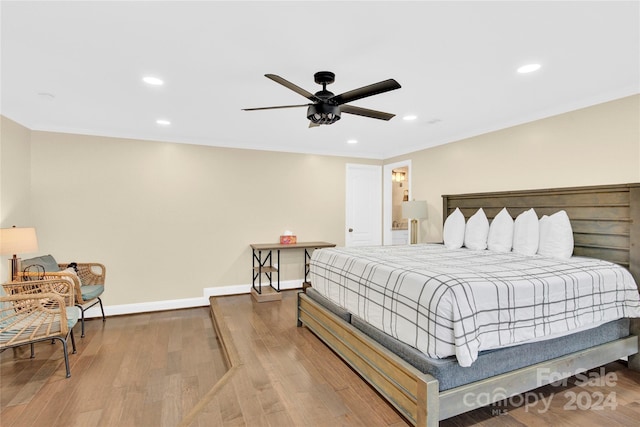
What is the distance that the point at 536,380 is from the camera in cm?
213

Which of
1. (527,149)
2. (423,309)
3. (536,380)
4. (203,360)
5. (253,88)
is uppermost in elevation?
(253,88)

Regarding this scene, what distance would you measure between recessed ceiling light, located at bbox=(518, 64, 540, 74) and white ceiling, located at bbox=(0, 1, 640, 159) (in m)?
0.06

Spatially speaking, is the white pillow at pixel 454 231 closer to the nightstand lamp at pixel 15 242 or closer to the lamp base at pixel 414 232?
the lamp base at pixel 414 232

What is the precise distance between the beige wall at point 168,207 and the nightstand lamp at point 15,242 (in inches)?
35.0

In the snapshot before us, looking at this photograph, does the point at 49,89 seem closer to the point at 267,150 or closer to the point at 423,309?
the point at 267,150

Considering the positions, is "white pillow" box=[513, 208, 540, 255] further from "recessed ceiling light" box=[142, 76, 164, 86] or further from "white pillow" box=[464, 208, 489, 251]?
"recessed ceiling light" box=[142, 76, 164, 86]

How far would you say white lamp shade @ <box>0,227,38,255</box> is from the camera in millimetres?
3102

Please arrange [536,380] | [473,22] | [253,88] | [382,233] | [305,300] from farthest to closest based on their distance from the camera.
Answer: [382,233], [305,300], [253,88], [536,380], [473,22]

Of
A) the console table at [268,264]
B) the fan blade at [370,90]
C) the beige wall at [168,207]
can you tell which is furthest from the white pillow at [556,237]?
the beige wall at [168,207]

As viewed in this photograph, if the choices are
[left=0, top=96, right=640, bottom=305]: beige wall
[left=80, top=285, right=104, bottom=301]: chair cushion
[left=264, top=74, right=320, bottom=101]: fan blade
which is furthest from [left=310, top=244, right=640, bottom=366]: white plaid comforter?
[left=80, top=285, right=104, bottom=301]: chair cushion

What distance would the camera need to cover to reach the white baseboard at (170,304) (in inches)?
173

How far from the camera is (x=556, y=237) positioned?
10.1ft

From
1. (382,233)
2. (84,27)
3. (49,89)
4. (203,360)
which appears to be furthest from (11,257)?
(382,233)

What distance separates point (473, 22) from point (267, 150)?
391cm
